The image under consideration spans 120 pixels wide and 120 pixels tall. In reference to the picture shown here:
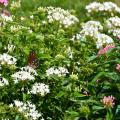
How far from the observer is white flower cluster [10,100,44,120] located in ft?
13.8

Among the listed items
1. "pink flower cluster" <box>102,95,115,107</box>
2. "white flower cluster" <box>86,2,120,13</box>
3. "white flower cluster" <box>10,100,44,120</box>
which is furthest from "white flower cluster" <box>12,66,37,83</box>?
"white flower cluster" <box>86,2,120,13</box>

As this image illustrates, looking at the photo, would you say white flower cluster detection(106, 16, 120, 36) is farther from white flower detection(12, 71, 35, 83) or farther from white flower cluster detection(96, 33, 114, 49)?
white flower detection(12, 71, 35, 83)

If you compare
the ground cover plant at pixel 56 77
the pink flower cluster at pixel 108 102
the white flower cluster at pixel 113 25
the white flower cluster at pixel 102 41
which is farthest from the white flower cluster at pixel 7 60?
the white flower cluster at pixel 113 25

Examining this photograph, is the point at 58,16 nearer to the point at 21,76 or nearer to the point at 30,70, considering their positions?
the point at 30,70

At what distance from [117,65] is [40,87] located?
733 millimetres

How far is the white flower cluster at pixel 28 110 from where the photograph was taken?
13.8 ft

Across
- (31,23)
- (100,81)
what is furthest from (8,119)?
(31,23)

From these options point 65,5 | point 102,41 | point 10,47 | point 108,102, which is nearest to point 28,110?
point 108,102

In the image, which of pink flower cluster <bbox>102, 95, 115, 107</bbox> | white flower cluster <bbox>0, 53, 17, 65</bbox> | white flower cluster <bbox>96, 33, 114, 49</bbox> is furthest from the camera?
white flower cluster <bbox>96, 33, 114, 49</bbox>

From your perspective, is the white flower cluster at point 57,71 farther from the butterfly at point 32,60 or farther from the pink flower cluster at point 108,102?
the pink flower cluster at point 108,102

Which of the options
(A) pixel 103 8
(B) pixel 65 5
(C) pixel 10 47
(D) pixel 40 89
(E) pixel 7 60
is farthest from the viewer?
(B) pixel 65 5

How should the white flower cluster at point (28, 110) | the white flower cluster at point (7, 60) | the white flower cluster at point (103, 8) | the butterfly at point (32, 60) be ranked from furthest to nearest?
the white flower cluster at point (103, 8)
the butterfly at point (32, 60)
the white flower cluster at point (7, 60)
the white flower cluster at point (28, 110)

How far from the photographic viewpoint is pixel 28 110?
4281mm

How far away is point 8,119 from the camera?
4.03 metres
